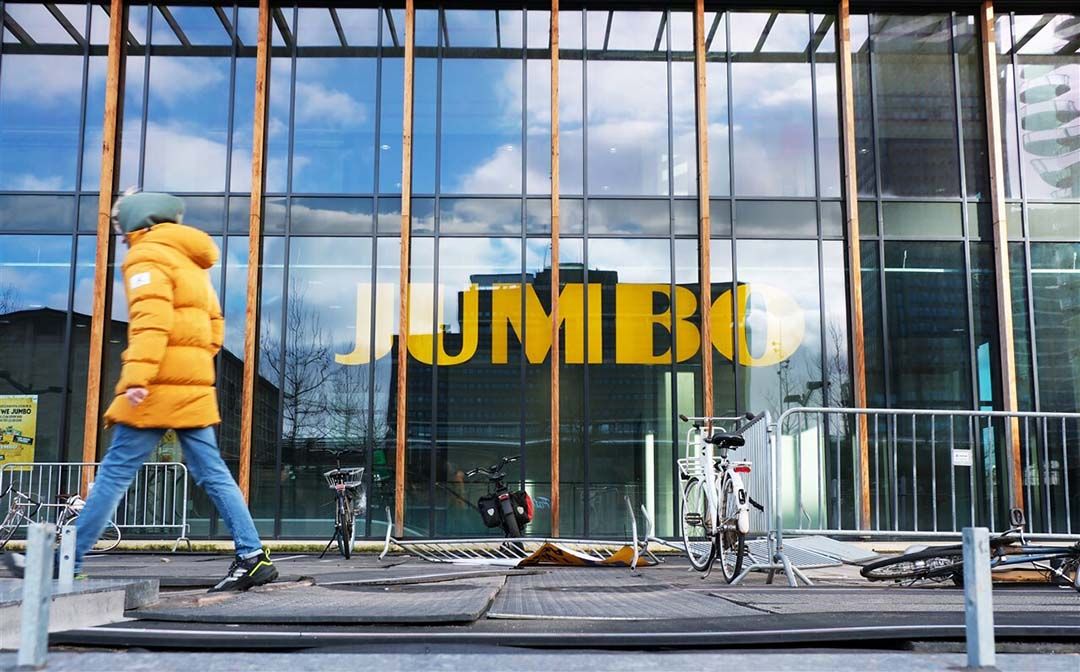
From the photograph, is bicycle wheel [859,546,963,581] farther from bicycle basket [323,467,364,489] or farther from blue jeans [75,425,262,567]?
bicycle basket [323,467,364,489]

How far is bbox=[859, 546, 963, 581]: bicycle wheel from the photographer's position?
653cm

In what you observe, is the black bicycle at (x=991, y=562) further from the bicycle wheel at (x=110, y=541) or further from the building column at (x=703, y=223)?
the bicycle wheel at (x=110, y=541)

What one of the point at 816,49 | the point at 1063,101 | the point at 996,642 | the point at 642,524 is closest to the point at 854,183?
the point at 816,49

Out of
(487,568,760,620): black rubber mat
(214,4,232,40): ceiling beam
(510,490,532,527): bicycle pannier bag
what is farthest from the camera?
(214,4,232,40): ceiling beam

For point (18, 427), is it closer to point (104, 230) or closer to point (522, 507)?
point (104, 230)

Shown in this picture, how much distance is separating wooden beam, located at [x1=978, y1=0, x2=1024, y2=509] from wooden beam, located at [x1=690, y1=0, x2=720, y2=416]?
3.51m

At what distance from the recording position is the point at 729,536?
7.49 metres

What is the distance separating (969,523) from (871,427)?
7.89 feet

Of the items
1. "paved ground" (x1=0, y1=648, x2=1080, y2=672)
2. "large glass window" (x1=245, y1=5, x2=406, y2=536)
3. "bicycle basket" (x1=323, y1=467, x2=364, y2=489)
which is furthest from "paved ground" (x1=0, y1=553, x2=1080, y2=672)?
"large glass window" (x1=245, y1=5, x2=406, y2=536)

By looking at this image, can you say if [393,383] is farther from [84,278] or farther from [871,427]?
[871,427]

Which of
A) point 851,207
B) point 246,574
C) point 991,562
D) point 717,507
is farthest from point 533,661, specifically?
point 851,207

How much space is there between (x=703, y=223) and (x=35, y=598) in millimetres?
11553

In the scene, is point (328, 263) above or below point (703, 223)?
below

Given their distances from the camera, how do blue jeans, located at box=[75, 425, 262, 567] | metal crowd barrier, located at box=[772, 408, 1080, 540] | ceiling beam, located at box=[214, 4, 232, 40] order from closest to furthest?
blue jeans, located at box=[75, 425, 262, 567] < metal crowd barrier, located at box=[772, 408, 1080, 540] < ceiling beam, located at box=[214, 4, 232, 40]
